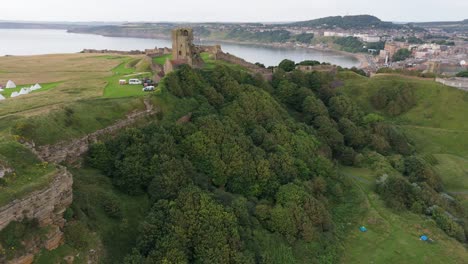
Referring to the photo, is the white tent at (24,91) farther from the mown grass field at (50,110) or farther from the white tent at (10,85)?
the white tent at (10,85)

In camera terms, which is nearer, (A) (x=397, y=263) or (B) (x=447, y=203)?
(A) (x=397, y=263)

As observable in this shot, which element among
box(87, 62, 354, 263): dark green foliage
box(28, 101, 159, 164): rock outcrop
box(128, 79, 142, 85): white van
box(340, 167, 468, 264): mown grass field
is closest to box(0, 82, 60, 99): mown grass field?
box(128, 79, 142, 85): white van

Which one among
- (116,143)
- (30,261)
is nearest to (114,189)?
(116,143)

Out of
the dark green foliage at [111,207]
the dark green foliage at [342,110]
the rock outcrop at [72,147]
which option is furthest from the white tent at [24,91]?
the dark green foliage at [342,110]

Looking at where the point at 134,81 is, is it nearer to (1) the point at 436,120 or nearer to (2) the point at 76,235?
(2) the point at 76,235

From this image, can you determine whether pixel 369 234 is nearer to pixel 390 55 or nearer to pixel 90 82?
pixel 90 82

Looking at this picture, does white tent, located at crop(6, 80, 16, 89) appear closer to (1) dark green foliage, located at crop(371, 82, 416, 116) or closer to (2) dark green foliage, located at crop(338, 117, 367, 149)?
(2) dark green foliage, located at crop(338, 117, 367, 149)
